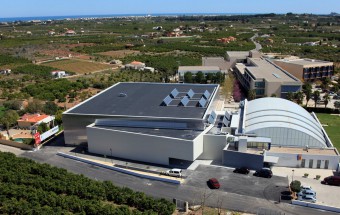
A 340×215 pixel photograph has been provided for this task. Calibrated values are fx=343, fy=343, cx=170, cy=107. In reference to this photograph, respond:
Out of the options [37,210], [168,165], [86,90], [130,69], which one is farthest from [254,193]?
[130,69]

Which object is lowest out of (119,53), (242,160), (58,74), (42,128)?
(242,160)

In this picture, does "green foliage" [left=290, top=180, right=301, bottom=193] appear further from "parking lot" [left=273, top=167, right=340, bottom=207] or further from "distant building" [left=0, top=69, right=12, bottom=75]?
"distant building" [left=0, top=69, right=12, bottom=75]

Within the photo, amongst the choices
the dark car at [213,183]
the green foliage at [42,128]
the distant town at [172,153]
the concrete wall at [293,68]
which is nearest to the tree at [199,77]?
the distant town at [172,153]

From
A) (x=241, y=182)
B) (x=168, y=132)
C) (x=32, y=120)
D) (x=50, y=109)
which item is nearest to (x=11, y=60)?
(x=50, y=109)

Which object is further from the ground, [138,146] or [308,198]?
[138,146]

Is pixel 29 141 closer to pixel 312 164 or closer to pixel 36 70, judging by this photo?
pixel 312 164

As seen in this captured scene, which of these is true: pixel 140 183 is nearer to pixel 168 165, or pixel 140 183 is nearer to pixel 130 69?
pixel 168 165

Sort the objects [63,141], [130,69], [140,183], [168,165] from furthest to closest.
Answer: [130,69], [63,141], [168,165], [140,183]
